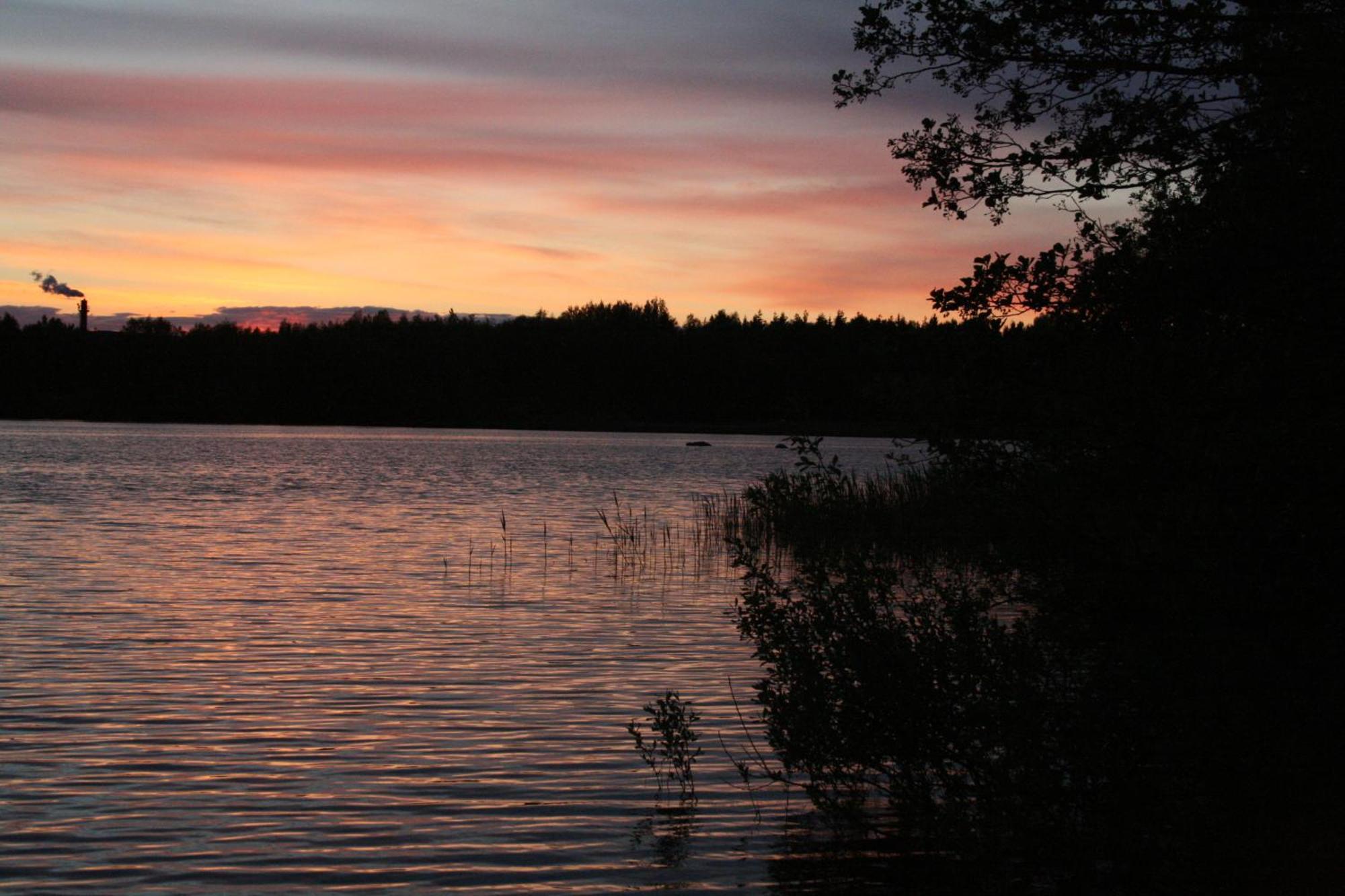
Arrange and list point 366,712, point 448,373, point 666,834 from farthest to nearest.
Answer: point 448,373, point 366,712, point 666,834

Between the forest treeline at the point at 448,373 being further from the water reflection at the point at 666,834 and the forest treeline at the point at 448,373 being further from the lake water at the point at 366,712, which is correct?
the water reflection at the point at 666,834

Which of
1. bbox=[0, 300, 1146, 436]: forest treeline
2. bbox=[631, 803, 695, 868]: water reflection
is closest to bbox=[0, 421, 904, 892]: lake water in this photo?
bbox=[631, 803, 695, 868]: water reflection

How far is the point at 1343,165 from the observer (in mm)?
7223

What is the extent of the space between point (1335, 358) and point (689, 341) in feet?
533

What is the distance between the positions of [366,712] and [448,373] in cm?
16027

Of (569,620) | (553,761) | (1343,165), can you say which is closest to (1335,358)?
(1343,165)

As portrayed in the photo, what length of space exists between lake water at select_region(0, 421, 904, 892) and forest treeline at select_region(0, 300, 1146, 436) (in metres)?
114

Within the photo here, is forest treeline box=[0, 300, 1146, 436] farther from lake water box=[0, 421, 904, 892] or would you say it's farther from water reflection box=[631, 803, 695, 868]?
water reflection box=[631, 803, 695, 868]

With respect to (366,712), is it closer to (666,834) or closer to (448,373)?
(666,834)

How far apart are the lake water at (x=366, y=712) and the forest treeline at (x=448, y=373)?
114 metres

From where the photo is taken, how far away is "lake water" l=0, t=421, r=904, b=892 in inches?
309

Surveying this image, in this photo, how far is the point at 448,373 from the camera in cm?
16938

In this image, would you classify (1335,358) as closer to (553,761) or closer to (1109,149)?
(1109,149)

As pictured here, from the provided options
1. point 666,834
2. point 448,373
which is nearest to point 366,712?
point 666,834
